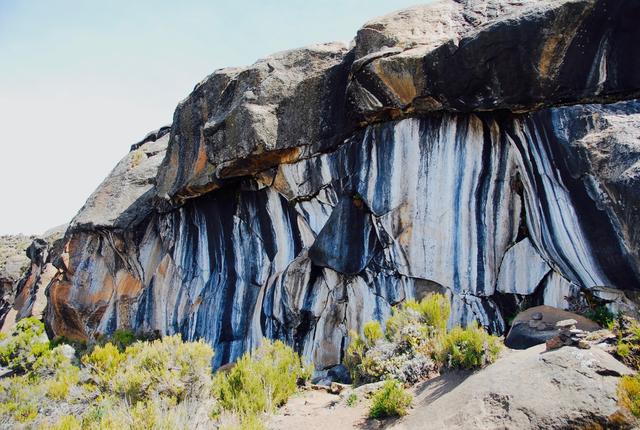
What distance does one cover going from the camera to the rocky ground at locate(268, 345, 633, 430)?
5.29 meters

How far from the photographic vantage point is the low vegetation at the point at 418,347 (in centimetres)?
716

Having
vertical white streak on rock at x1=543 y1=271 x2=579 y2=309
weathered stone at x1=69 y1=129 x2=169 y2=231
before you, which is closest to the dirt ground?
vertical white streak on rock at x1=543 y1=271 x2=579 y2=309

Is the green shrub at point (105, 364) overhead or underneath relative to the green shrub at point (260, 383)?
underneath

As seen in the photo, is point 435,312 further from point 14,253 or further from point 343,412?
point 14,253

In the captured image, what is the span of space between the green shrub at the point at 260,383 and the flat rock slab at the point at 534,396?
7.24ft

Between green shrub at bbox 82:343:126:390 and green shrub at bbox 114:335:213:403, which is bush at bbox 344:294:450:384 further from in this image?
green shrub at bbox 82:343:126:390

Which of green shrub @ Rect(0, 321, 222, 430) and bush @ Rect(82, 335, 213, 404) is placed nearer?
green shrub @ Rect(0, 321, 222, 430)

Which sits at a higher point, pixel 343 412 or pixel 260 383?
pixel 260 383

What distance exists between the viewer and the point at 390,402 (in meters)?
6.63

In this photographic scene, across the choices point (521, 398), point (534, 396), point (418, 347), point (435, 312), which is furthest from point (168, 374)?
point (534, 396)

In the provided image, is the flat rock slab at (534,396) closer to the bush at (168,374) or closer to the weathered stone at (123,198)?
the bush at (168,374)

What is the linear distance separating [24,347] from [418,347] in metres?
16.8

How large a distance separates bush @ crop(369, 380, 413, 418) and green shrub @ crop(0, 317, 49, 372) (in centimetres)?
1538

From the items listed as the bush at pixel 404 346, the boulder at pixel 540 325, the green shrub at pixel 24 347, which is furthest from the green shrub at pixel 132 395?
the boulder at pixel 540 325
